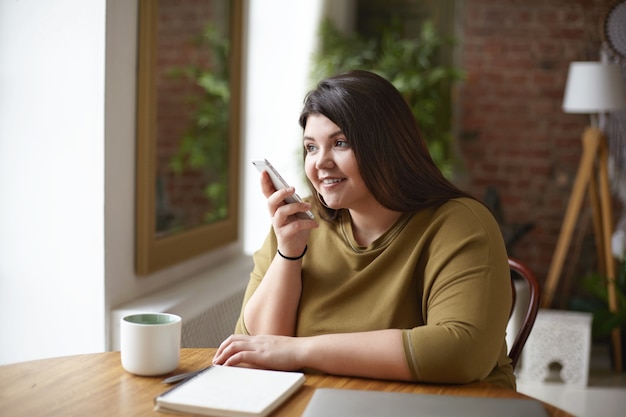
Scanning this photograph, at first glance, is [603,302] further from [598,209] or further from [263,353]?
[263,353]

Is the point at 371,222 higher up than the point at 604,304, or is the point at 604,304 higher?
the point at 371,222

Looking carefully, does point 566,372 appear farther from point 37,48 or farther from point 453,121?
point 37,48

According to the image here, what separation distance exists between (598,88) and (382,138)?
2.81 meters

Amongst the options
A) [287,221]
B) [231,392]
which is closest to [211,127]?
[287,221]

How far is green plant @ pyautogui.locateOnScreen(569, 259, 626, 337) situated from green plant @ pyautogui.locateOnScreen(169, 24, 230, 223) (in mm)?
2033

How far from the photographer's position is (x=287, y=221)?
5.51ft

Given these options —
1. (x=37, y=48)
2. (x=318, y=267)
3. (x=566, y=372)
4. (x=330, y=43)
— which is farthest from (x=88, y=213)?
(x=566, y=372)

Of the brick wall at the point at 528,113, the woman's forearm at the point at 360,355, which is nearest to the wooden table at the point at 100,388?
the woman's forearm at the point at 360,355

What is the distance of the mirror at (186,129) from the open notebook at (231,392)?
1163 millimetres

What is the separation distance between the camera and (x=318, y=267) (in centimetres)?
173

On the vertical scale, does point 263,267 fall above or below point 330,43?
below

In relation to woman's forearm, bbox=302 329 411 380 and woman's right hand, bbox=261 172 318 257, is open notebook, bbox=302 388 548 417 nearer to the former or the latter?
woman's forearm, bbox=302 329 411 380

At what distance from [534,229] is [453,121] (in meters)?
0.80

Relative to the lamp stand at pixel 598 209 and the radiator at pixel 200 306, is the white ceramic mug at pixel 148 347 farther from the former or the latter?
the lamp stand at pixel 598 209
